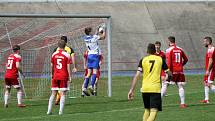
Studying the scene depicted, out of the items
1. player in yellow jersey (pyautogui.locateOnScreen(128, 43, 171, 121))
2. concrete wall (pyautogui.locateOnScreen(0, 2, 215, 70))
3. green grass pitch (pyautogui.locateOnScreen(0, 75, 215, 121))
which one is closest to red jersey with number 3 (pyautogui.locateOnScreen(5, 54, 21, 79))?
green grass pitch (pyautogui.locateOnScreen(0, 75, 215, 121))

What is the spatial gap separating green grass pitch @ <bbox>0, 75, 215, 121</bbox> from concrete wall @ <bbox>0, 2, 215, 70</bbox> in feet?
70.5

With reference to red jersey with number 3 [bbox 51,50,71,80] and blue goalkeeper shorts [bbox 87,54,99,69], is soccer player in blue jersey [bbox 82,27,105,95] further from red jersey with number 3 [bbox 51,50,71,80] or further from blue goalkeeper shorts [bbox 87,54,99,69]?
red jersey with number 3 [bbox 51,50,71,80]

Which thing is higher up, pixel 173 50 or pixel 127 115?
pixel 173 50

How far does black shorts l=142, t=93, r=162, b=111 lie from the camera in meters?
14.3

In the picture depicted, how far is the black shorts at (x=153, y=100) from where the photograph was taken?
1431cm

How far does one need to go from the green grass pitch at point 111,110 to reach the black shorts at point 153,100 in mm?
1940

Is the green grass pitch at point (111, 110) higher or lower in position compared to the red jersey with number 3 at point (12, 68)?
lower

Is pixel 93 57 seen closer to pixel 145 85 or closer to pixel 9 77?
pixel 9 77

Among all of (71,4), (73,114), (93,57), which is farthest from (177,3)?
(73,114)

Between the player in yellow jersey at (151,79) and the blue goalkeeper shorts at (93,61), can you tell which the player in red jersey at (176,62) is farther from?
the player in yellow jersey at (151,79)

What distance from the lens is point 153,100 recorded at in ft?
47.2

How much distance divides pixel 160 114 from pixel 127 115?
0.86 meters

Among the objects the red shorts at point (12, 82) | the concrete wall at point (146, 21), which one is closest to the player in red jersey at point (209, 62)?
the red shorts at point (12, 82)

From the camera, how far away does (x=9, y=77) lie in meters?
21.1
